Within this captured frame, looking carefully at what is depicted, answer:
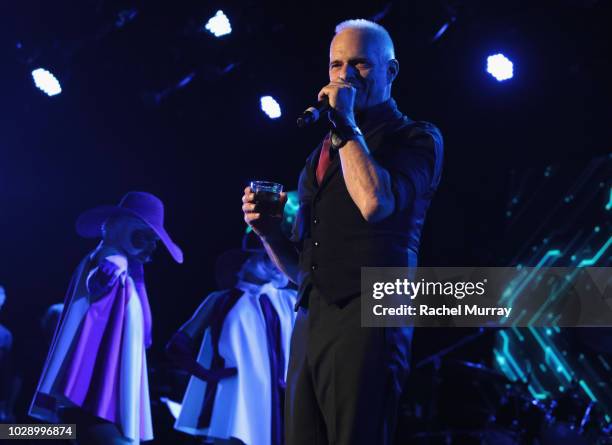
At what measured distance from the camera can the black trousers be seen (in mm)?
1565

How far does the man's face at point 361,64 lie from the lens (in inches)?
73.2

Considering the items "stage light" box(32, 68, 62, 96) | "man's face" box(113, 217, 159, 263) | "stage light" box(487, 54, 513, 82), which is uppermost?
"stage light" box(487, 54, 513, 82)

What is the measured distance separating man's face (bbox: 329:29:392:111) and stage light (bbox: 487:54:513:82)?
353cm

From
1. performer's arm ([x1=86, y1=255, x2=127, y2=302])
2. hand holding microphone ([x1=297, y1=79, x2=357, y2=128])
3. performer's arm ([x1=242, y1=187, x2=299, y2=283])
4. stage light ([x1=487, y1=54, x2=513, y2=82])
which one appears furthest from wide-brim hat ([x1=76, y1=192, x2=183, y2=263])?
stage light ([x1=487, y1=54, x2=513, y2=82])

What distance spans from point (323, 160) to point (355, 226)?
28 cm

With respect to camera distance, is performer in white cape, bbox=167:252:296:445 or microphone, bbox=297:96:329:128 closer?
microphone, bbox=297:96:329:128

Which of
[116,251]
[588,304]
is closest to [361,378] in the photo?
[116,251]

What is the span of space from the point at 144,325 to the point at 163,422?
179cm

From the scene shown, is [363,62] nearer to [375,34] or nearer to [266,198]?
[375,34]

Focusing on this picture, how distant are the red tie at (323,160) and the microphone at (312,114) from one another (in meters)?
0.18

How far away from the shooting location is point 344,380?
5.19ft

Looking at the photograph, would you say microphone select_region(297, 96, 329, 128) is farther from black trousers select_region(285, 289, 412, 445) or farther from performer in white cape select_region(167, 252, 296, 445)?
performer in white cape select_region(167, 252, 296, 445)

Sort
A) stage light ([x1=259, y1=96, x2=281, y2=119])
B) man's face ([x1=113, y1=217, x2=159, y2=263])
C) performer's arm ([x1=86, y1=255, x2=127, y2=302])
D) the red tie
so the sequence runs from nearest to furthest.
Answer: the red tie < performer's arm ([x1=86, y1=255, x2=127, y2=302]) < man's face ([x1=113, y1=217, x2=159, y2=263]) < stage light ([x1=259, y1=96, x2=281, y2=119])

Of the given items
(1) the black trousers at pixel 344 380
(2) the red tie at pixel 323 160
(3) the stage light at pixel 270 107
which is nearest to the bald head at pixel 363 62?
(2) the red tie at pixel 323 160
